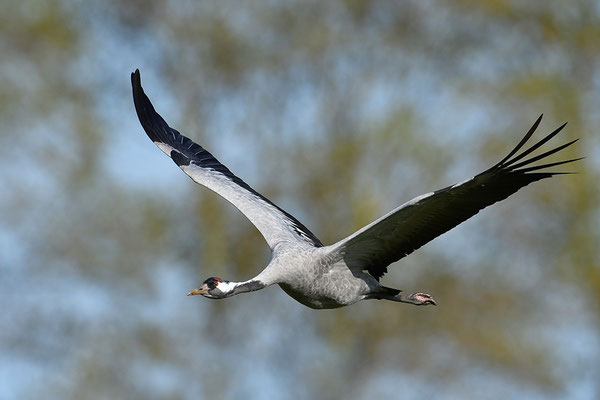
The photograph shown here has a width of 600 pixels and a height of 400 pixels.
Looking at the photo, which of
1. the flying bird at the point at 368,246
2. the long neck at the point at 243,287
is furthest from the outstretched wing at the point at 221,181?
the long neck at the point at 243,287

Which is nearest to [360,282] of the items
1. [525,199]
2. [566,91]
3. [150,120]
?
[150,120]

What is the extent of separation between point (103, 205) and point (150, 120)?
617 centimetres

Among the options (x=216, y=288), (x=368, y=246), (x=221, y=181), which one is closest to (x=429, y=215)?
(x=368, y=246)

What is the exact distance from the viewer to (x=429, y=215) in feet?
25.5

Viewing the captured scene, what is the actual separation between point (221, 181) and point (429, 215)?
7.21 feet

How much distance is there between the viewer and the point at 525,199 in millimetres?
15305

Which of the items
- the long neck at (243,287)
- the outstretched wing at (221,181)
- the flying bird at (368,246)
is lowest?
the long neck at (243,287)

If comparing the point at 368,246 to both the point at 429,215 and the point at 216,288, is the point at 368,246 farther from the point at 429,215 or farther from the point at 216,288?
the point at 216,288

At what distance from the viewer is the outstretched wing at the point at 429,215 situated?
737cm

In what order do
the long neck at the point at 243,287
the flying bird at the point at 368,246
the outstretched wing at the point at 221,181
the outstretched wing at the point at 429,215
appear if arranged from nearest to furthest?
the outstretched wing at the point at 429,215 → the flying bird at the point at 368,246 → the long neck at the point at 243,287 → the outstretched wing at the point at 221,181

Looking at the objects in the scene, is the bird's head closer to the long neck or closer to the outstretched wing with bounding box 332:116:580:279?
the long neck

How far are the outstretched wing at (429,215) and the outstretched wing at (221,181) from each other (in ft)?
2.27

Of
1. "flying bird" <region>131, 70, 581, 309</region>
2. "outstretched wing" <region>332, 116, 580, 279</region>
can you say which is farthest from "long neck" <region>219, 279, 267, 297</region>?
"outstretched wing" <region>332, 116, 580, 279</region>

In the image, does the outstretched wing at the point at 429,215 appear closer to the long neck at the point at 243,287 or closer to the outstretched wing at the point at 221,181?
the long neck at the point at 243,287
